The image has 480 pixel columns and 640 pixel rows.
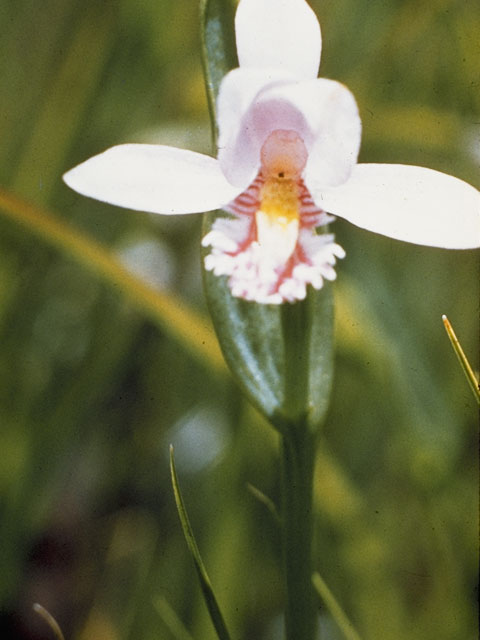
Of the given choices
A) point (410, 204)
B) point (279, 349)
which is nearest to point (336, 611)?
point (279, 349)

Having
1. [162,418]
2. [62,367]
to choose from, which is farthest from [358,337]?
[62,367]

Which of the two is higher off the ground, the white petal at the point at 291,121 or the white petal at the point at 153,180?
the white petal at the point at 291,121

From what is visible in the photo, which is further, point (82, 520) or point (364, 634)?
point (82, 520)

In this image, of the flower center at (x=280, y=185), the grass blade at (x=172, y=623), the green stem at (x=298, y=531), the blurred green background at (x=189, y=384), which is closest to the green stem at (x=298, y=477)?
the green stem at (x=298, y=531)

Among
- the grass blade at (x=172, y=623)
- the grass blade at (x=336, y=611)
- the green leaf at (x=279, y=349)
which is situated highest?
the green leaf at (x=279, y=349)

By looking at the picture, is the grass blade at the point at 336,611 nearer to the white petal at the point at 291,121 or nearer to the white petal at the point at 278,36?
the white petal at the point at 291,121

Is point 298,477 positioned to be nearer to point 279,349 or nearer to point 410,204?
point 279,349

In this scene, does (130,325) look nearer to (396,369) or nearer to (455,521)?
(396,369)
